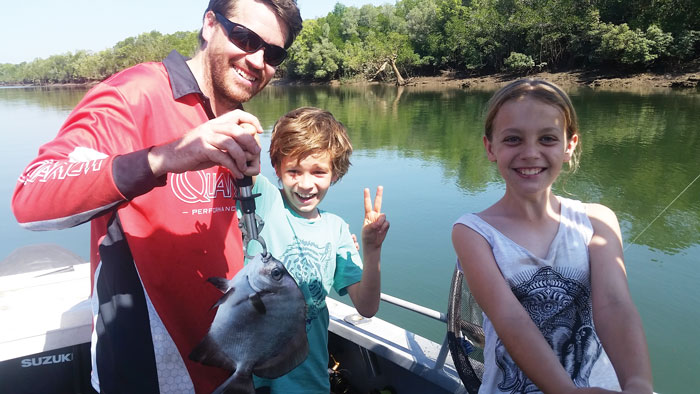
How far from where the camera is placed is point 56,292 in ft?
10.2

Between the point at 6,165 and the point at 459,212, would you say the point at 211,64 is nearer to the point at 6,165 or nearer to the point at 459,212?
the point at 459,212

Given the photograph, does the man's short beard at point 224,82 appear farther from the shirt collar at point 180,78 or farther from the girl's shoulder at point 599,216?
the girl's shoulder at point 599,216

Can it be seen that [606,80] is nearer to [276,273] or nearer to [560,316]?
[560,316]

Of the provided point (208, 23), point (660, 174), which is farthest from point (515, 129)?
point (660, 174)

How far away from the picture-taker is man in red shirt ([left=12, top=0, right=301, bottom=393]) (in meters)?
1.46

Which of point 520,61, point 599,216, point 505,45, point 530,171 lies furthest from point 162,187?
point 505,45

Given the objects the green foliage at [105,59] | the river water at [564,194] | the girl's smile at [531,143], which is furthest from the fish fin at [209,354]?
the green foliage at [105,59]

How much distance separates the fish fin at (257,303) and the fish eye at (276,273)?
87 mm

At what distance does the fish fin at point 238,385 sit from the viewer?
5.76 feet

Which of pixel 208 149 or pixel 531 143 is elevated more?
pixel 208 149

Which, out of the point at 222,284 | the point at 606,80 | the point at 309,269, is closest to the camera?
the point at 222,284

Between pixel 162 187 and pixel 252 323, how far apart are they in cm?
63

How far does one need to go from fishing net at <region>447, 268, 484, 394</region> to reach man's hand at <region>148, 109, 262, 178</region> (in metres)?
1.20

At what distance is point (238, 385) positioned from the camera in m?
1.77
